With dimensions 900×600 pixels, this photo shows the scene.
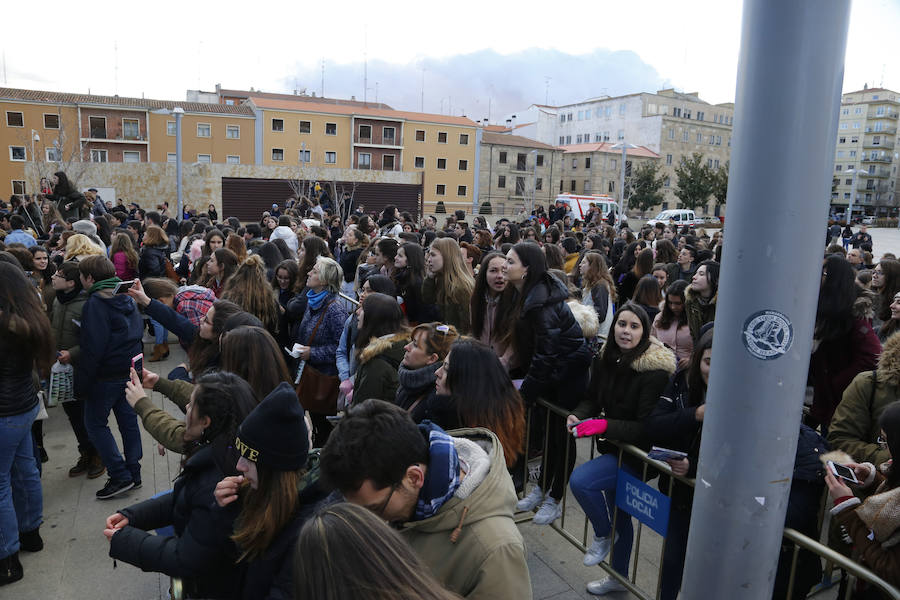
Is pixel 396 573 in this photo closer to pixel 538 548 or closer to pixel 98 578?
pixel 538 548

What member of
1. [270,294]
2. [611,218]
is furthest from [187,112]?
[270,294]

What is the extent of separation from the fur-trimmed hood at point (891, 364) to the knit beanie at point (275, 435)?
3.08m

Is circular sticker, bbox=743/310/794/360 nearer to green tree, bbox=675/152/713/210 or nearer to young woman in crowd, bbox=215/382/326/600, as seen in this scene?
young woman in crowd, bbox=215/382/326/600

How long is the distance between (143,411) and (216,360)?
2.90ft

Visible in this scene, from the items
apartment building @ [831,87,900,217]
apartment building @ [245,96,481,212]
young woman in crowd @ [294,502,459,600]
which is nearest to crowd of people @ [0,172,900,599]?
young woman in crowd @ [294,502,459,600]

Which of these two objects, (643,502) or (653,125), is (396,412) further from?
(653,125)

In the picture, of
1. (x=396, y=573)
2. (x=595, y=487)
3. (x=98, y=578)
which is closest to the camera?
(x=396, y=573)

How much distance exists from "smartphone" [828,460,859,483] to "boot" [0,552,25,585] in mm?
4746

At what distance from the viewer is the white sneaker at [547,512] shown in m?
4.25

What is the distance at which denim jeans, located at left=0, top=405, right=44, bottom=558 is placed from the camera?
12.6ft

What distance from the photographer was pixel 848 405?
11.2 ft

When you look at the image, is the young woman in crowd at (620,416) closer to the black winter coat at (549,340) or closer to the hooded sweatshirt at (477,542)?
the black winter coat at (549,340)

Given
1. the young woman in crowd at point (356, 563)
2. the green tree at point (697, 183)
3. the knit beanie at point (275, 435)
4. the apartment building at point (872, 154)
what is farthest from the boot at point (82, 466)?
the apartment building at point (872, 154)

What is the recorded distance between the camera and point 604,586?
3805 millimetres
